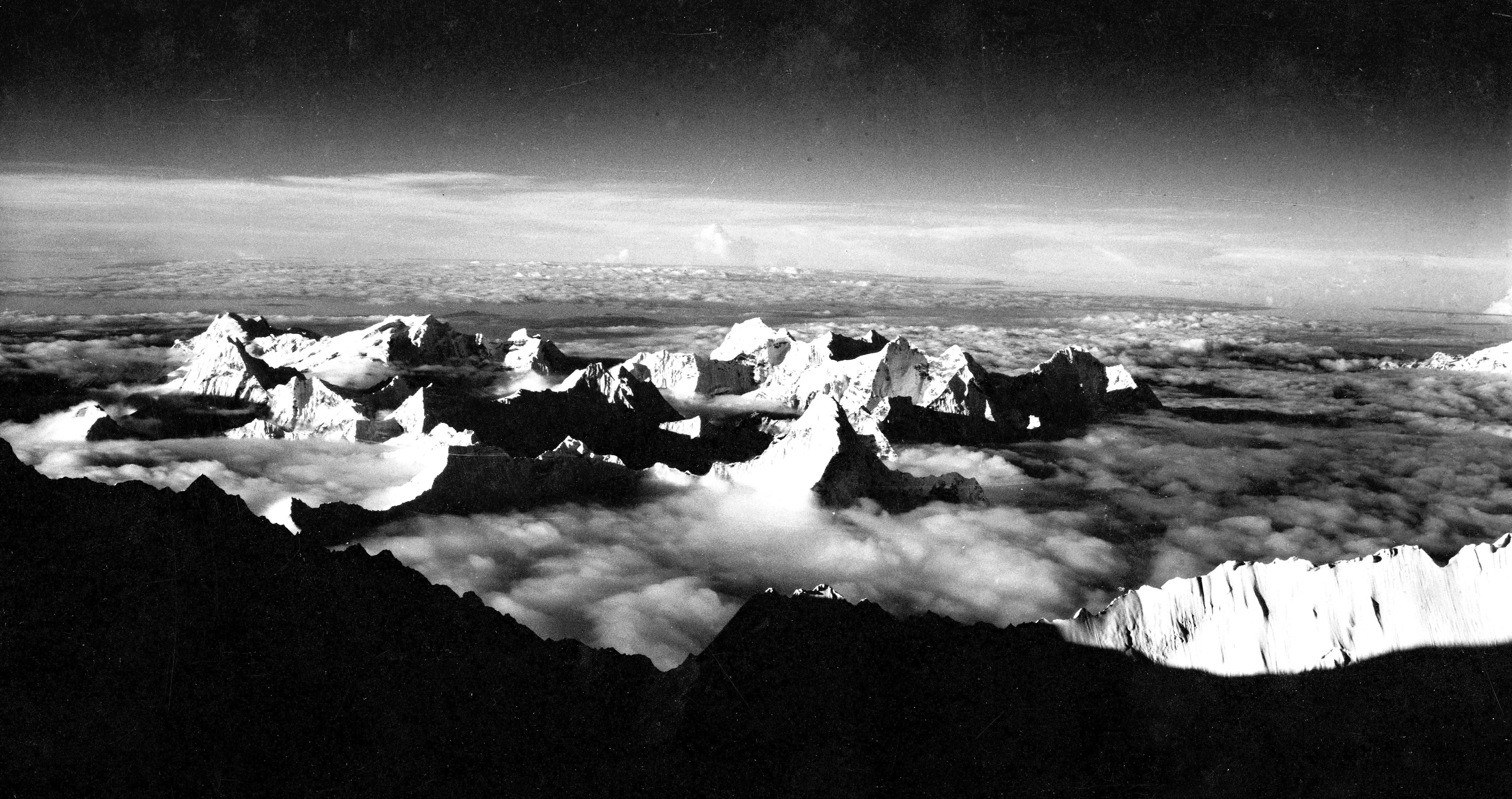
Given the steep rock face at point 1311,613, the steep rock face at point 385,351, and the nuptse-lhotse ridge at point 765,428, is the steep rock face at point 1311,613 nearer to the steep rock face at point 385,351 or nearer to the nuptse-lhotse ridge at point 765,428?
the nuptse-lhotse ridge at point 765,428

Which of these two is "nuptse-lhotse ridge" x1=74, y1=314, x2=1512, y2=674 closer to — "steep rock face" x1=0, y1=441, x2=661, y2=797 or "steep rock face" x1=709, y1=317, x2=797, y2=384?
"steep rock face" x1=709, y1=317, x2=797, y2=384

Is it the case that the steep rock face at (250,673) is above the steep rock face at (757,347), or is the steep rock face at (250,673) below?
above

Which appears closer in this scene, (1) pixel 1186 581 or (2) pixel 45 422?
(1) pixel 1186 581

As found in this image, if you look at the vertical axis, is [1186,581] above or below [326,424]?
above

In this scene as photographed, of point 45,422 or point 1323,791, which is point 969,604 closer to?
point 1323,791

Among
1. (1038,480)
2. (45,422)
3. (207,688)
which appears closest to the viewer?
(207,688)

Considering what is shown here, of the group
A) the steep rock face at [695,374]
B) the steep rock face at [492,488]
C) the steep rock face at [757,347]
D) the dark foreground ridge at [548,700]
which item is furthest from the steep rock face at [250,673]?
the steep rock face at [757,347]

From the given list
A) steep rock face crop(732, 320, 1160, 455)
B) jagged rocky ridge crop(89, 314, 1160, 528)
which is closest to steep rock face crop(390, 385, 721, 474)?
jagged rocky ridge crop(89, 314, 1160, 528)

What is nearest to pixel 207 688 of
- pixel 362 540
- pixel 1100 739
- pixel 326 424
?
pixel 1100 739
